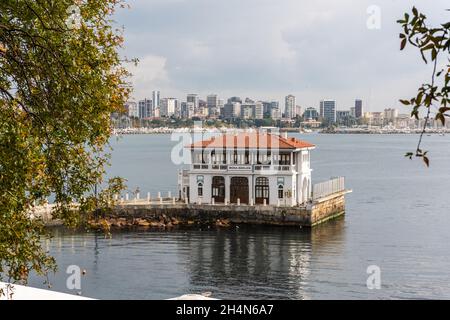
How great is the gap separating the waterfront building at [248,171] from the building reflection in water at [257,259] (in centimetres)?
381

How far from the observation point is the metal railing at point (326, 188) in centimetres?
6191

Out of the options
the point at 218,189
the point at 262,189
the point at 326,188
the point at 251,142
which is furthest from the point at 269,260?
the point at 326,188

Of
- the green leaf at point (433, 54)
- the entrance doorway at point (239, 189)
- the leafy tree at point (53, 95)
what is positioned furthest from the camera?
the entrance doorway at point (239, 189)

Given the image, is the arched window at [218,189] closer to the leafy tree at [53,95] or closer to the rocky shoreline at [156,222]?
the rocky shoreline at [156,222]

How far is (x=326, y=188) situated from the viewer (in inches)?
2532

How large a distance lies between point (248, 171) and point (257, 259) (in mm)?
14629

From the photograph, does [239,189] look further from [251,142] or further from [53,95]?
[53,95]

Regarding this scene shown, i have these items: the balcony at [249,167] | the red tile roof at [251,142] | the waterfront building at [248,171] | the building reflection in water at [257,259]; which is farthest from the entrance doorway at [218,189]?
the building reflection in water at [257,259]

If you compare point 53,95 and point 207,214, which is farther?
point 207,214

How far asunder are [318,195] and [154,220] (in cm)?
1506

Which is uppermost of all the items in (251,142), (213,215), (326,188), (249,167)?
(251,142)

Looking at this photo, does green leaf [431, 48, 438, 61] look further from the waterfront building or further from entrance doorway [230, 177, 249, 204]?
entrance doorway [230, 177, 249, 204]

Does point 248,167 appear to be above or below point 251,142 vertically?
below
